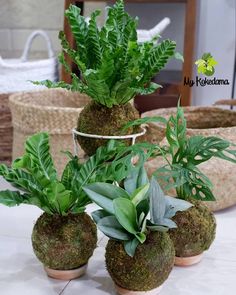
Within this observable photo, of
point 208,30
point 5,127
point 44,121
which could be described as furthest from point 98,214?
point 208,30

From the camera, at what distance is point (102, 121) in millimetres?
662

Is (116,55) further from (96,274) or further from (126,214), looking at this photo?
(96,274)

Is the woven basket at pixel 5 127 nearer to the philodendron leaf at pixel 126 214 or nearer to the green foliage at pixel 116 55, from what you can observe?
the green foliage at pixel 116 55

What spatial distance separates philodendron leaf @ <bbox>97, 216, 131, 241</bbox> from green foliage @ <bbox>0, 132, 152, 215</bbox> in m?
0.05

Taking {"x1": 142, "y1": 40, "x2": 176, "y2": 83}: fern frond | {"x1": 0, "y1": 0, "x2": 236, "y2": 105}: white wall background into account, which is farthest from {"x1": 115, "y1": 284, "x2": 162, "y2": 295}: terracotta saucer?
{"x1": 0, "y1": 0, "x2": 236, "y2": 105}: white wall background

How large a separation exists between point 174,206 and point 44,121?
424 mm

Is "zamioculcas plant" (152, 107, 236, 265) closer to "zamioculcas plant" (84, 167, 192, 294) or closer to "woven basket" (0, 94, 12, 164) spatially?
"zamioculcas plant" (84, 167, 192, 294)

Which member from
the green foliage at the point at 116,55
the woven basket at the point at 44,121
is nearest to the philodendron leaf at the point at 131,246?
the green foliage at the point at 116,55

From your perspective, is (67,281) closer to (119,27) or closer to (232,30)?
(119,27)

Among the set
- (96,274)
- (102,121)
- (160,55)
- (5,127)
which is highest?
(160,55)

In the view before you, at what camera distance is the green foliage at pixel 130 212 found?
1.79 ft

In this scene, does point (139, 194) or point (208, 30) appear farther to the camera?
point (208, 30)

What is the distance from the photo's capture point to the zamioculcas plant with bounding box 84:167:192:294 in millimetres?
546

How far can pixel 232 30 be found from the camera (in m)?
1.43
